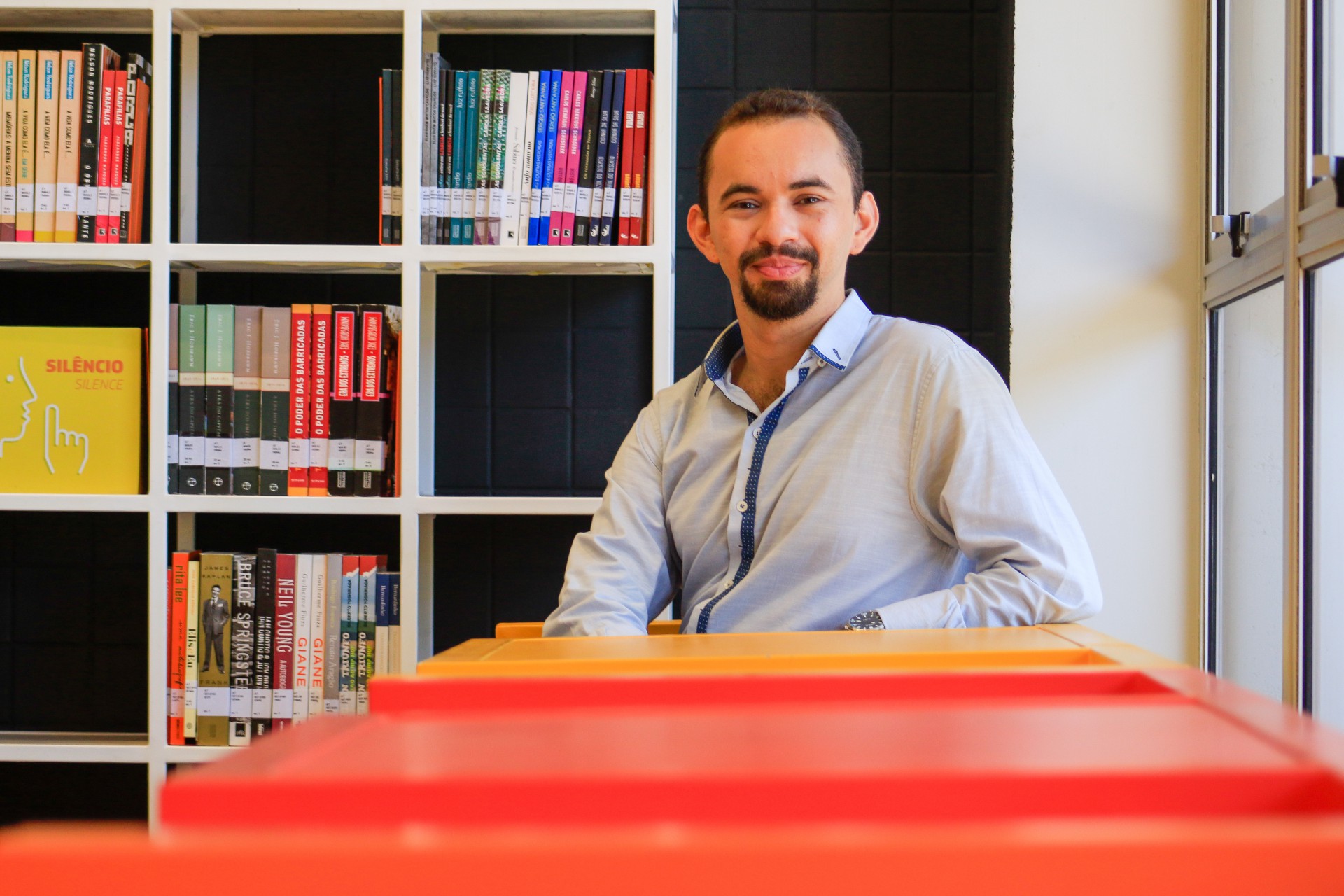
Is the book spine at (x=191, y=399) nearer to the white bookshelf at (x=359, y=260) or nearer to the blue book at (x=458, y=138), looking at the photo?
the white bookshelf at (x=359, y=260)

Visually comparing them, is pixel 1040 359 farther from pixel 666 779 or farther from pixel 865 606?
pixel 666 779

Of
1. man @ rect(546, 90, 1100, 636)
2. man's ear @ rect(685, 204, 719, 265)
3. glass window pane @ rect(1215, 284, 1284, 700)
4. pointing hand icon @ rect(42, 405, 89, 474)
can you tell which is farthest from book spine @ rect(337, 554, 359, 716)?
glass window pane @ rect(1215, 284, 1284, 700)

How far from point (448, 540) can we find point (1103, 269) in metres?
1.55

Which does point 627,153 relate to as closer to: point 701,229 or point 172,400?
point 701,229

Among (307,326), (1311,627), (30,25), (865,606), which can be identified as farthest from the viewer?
(30,25)

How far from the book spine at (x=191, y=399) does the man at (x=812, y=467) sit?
36.3 inches

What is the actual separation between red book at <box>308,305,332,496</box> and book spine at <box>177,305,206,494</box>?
8.6 inches

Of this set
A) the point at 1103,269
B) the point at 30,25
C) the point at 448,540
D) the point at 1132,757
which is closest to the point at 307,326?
the point at 448,540

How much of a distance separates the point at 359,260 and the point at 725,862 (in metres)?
1.92

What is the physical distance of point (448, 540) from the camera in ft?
7.81

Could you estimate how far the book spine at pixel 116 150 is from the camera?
206 centimetres

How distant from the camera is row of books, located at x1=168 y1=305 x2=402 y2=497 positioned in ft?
Result: 6.71

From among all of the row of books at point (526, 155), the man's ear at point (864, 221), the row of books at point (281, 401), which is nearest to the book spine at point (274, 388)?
the row of books at point (281, 401)

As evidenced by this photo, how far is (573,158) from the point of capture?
2051mm
